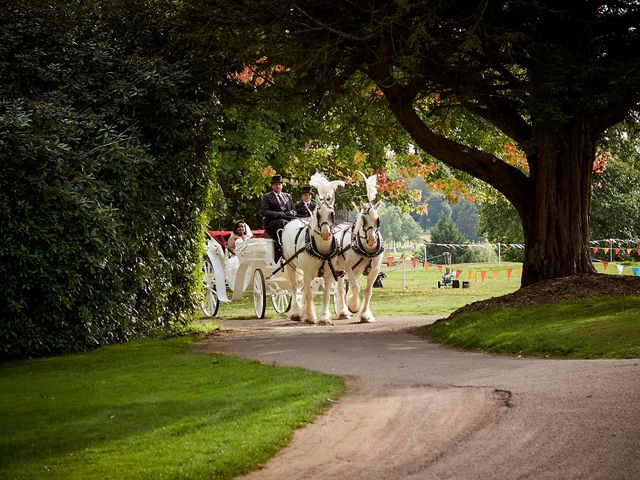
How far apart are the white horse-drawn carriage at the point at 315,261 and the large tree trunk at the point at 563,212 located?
2.94 metres

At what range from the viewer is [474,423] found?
814 centimetres

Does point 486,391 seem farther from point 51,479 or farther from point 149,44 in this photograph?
point 149,44

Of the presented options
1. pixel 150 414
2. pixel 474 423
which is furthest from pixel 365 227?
pixel 474 423

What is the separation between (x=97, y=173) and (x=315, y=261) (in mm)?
5108

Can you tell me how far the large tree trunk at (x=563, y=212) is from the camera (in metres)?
18.0

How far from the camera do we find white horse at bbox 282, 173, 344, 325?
705 inches

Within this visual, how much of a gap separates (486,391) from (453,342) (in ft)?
17.2

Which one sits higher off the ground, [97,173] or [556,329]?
Result: [97,173]

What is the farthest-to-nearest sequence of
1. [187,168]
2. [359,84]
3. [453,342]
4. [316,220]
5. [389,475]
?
[359,84] < [316,220] < [187,168] < [453,342] < [389,475]

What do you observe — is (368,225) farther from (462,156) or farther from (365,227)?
(462,156)

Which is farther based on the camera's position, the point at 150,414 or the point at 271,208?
the point at 271,208

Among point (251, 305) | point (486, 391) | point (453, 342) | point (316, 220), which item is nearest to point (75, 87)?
point (316, 220)

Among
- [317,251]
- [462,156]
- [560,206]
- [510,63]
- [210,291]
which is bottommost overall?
[210,291]

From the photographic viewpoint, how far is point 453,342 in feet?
48.2
